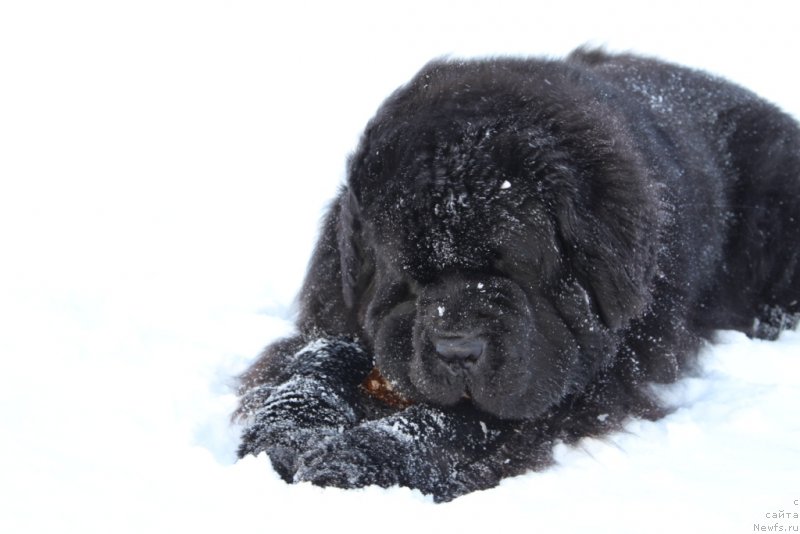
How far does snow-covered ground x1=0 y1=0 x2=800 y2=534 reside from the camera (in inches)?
92.5

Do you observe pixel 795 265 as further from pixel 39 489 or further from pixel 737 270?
pixel 39 489

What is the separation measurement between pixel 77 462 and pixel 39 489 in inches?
8.2

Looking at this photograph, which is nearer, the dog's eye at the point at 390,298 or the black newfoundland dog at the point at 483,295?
the black newfoundland dog at the point at 483,295

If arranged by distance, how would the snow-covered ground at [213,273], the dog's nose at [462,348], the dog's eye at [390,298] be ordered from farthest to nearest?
1. the dog's eye at [390,298]
2. the dog's nose at [462,348]
3. the snow-covered ground at [213,273]

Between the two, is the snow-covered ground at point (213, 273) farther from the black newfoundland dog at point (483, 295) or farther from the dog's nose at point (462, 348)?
the dog's nose at point (462, 348)

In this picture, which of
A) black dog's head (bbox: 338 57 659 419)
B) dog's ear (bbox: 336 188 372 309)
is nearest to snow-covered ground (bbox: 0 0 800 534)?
black dog's head (bbox: 338 57 659 419)

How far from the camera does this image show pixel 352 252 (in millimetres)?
3227

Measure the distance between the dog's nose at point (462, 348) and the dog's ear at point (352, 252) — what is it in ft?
2.05

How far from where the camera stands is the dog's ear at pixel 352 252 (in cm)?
317

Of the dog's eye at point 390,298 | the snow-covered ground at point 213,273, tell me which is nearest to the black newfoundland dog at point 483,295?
the dog's eye at point 390,298

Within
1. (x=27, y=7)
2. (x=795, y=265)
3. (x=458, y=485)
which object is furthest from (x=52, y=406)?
(x=27, y=7)

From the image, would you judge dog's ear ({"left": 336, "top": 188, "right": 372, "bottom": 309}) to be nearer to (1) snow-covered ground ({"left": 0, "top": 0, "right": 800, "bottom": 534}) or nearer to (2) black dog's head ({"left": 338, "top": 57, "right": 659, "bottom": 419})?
(2) black dog's head ({"left": 338, "top": 57, "right": 659, "bottom": 419})

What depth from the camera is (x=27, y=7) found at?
10.3 m

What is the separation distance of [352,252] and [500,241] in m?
0.65
